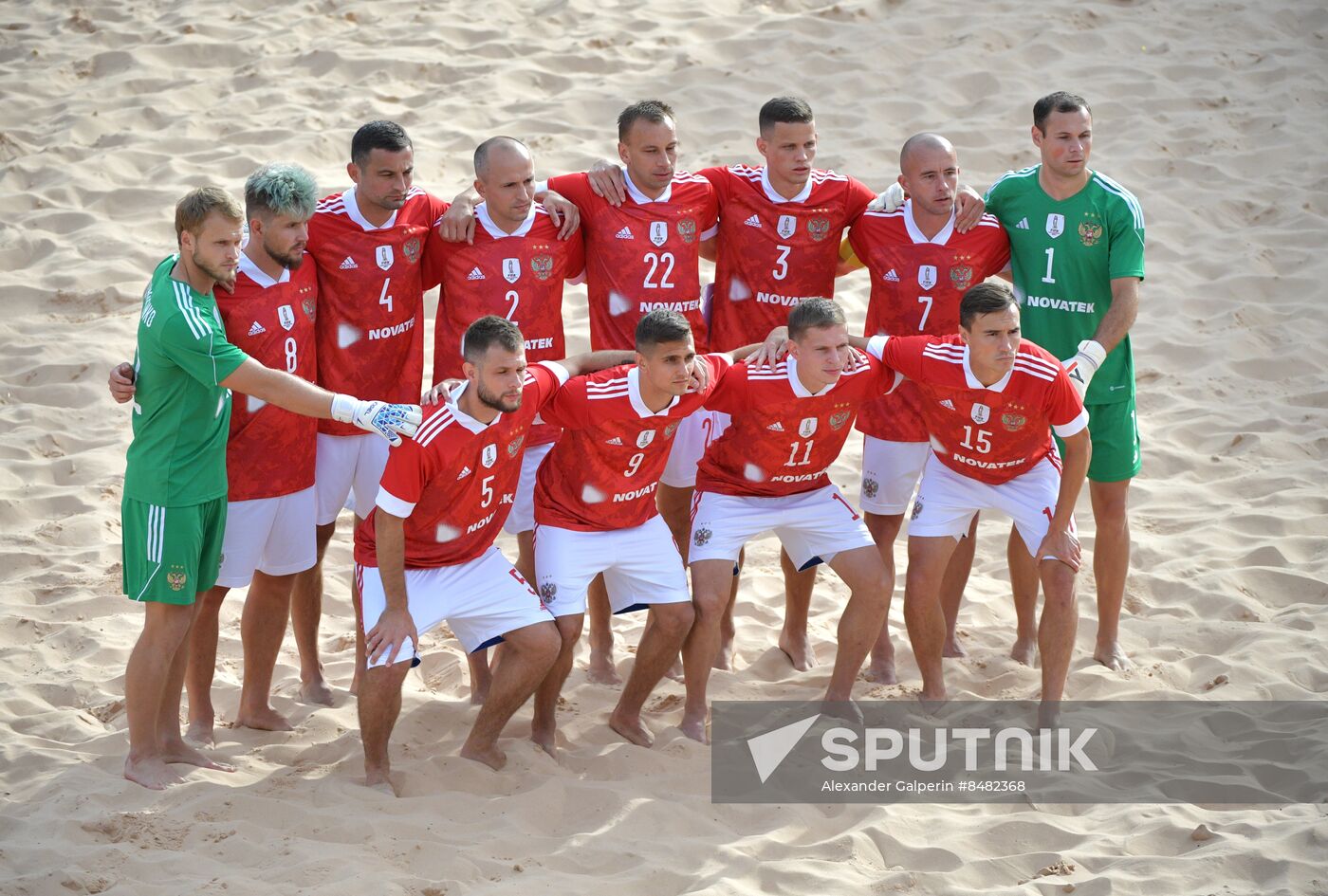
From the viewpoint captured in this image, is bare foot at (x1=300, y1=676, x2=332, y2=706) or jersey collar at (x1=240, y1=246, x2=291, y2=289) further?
bare foot at (x1=300, y1=676, x2=332, y2=706)

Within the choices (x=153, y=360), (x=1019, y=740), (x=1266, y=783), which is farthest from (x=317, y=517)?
(x=1266, y=783)

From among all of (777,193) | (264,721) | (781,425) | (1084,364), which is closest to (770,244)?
(777,193)

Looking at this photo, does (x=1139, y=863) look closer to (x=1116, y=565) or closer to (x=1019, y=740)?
(x=1019, y=740)

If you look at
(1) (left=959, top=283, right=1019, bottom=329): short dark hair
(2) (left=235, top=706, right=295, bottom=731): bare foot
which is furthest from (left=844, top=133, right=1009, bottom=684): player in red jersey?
(2) (left=235, top=706, right=295, bottom=731): bare foot

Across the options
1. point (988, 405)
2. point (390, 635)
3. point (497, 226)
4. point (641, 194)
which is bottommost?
point (390, 635)

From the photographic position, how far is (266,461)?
5648mm

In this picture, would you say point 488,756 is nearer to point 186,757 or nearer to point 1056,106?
point 186,757

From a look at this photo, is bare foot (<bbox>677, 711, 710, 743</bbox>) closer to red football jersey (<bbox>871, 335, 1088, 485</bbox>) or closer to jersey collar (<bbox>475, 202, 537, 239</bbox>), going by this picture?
red football jersey (<bbox>871, 335, 1088, 485</bbox>)

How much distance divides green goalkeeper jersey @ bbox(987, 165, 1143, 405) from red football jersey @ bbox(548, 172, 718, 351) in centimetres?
155

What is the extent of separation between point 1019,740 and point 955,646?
0.90m

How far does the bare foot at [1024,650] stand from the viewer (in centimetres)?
662

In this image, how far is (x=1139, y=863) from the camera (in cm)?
479

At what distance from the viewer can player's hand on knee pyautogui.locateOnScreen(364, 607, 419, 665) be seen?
208 inches

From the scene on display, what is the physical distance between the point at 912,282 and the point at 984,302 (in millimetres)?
679
